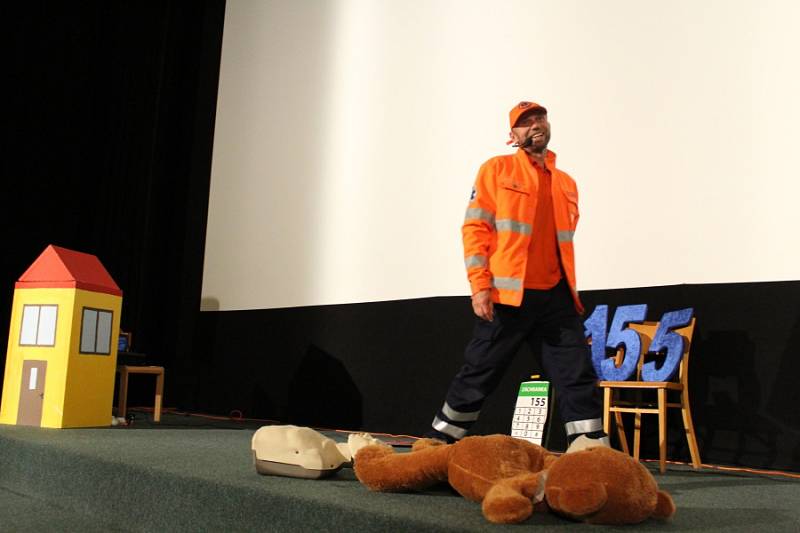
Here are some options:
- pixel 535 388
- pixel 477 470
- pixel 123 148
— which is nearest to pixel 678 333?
pixel 535 388

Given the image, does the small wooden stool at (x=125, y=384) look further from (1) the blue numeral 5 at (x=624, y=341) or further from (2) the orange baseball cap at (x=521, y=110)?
(2) the orange baseball cap at (x=521, y=110)

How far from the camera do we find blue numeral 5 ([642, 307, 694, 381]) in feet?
9.93

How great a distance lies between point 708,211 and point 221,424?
289cm

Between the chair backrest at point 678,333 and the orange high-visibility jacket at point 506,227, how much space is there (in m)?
0.86

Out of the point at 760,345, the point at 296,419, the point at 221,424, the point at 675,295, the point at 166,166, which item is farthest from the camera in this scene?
the point at 166,166

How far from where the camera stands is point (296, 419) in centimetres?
500

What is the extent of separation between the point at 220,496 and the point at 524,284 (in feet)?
3.58

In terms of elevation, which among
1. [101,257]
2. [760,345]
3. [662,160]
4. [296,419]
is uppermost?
[662,160]

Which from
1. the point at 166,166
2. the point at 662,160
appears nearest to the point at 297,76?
the point at 166,166

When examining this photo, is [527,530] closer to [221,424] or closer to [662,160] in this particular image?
[662,160]

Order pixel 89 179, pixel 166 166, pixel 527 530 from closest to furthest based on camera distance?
pixel 527 530, pixel 89 179, pixel 166 166

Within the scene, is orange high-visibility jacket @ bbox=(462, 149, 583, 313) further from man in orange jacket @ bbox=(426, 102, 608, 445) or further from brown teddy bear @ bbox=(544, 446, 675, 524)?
brown teddy bear @ bbox=(544, 446, 675, 524)

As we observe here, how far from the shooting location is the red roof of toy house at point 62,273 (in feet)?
11.7

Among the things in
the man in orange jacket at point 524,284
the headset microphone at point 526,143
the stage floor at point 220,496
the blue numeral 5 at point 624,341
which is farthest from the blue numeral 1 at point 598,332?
the headset microphone at point 526,143
